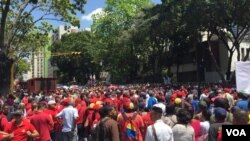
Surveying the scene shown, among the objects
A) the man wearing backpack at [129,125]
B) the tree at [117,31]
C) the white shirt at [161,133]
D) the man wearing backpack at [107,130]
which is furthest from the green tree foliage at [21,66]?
the white shirt at [161,133]

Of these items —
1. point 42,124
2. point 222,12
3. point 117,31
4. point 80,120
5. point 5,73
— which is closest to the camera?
point 42,124

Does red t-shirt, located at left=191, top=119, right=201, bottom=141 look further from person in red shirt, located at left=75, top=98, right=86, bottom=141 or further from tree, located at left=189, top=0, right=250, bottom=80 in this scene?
tree, located at left=189, top=0, right=250, bottom=80

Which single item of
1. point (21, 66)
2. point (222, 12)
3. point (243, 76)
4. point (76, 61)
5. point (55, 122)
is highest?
point (76, 61)

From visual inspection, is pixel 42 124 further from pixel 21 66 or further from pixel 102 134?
pixel 21 66

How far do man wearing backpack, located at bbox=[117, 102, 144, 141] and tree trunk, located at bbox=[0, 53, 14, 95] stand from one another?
64.2ft

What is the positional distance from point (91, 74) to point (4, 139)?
95.3 meters

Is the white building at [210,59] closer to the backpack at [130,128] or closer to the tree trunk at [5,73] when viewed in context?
the tree trunk at [5,73]

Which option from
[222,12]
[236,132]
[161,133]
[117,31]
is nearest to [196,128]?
[161,133]

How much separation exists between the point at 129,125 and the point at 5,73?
20143mm

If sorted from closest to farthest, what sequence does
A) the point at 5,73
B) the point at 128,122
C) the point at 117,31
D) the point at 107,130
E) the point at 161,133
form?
the point at 161,133 → the point at 107,130 → the point at 128,122 → the point at 5,73 → the point at 117,31

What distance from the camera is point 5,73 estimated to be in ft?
93.7

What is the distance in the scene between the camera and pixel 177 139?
7.96 metres

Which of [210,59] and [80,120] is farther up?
[210,59]

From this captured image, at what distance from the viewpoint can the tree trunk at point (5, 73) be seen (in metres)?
28.1
